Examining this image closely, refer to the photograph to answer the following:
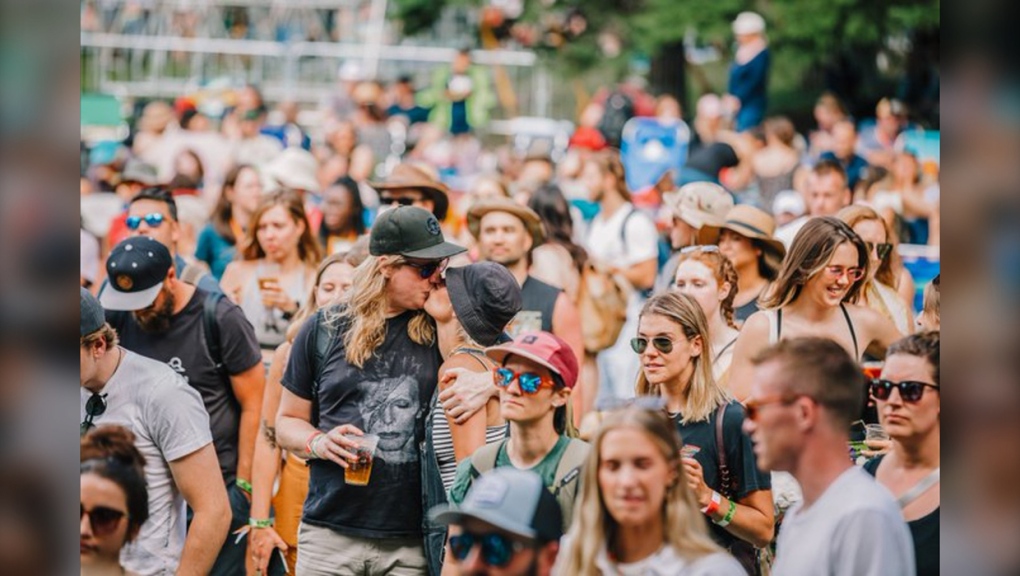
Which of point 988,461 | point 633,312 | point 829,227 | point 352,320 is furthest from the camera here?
point 633,312

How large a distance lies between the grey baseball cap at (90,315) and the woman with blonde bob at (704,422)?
1856 millimetres

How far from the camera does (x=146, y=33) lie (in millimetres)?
30984

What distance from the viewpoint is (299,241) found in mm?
9281

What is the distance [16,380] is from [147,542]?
1.98 meters

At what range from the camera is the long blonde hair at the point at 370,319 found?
611 centimetres

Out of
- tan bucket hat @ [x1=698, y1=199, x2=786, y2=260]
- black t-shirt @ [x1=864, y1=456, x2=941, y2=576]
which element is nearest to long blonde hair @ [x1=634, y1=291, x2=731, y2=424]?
black t-shirt @ [x1=864, y1=456, x2=941, y2=576]

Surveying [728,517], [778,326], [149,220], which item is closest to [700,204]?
[778,326]

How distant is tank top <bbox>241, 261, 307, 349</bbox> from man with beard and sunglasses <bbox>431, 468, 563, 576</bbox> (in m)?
4.39

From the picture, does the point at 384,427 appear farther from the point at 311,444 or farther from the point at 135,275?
the point at 135,275

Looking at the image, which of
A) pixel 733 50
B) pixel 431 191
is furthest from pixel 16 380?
pixel 733 50

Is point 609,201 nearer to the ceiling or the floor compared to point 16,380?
nearer to the ceiling

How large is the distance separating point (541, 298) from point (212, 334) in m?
2.07

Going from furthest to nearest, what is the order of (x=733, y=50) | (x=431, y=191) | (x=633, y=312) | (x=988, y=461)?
1. (x=733, y=50)
2. (x=633, y=312)
3. (x=431, y=191)
4. (x=988, y=461)

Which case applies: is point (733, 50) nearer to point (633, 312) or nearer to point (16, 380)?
point (633, 312)
